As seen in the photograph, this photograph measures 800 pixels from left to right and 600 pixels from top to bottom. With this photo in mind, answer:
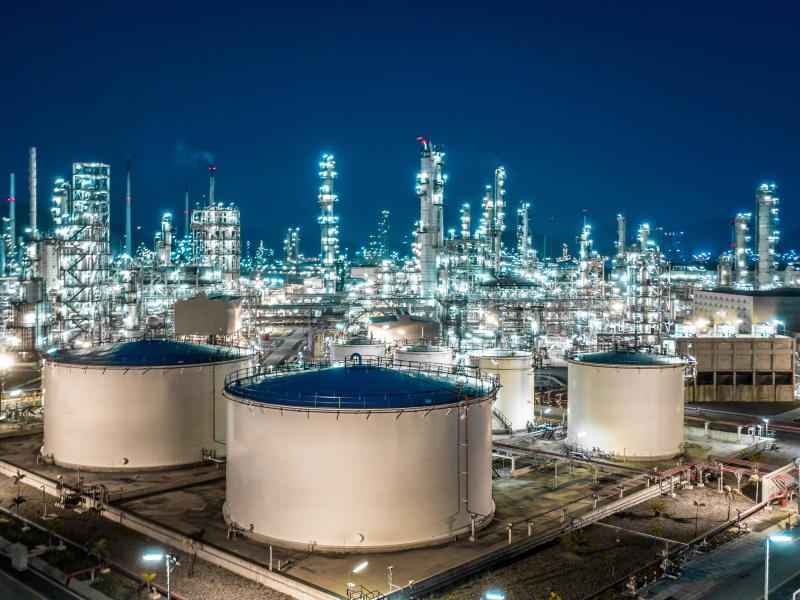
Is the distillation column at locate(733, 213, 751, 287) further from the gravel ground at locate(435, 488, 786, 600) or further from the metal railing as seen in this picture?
the metal railing

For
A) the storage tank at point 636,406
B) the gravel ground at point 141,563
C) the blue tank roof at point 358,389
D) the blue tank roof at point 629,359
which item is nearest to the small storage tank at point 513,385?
the blue tank roof at point 629,359

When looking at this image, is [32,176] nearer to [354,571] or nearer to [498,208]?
[498,208]

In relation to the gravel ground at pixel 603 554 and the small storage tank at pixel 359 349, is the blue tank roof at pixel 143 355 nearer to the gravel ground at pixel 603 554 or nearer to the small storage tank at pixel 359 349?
the small storage tank at pixel 359 349

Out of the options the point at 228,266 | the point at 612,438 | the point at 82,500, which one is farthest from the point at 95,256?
the point at 612,438

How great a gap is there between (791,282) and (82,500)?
94188 mm

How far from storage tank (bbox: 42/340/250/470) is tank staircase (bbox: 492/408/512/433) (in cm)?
1243

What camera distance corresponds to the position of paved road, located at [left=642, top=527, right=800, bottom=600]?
675 inches

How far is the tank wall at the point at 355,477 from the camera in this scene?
19.0 m

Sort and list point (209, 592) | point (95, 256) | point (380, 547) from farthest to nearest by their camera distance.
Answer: point (95, 256) → point (380, 547) → point (209, 592)

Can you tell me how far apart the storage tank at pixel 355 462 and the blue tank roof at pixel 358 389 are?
3cm

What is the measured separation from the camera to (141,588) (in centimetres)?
1733

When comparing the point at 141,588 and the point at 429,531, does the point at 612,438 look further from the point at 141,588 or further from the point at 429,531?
the point at 141,588

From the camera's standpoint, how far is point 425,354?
36.6 meters

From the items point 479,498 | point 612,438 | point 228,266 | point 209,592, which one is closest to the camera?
point 209,592
